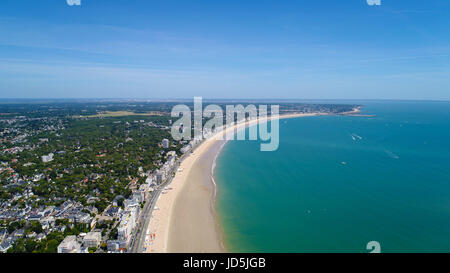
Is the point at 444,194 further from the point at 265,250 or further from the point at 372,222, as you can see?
the point at 265,250

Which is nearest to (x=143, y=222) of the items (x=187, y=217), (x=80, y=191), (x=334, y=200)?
(x=187, y=217)

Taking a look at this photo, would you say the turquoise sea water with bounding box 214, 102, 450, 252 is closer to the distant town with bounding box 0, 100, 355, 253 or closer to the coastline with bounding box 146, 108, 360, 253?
the coastline with bounding box 146, 108, 360, 253

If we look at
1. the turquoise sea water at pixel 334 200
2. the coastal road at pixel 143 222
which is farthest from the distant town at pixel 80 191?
the turquoise sea water at pixel 334 200

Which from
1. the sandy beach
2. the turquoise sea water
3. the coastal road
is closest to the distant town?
the coastal road

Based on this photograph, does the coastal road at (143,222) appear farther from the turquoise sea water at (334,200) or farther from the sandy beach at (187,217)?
the turquoise sea water at (334,200)

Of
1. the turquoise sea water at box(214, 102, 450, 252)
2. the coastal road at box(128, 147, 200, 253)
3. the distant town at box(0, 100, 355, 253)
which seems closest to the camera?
the coastal road at box(128, 147, 200, 253)

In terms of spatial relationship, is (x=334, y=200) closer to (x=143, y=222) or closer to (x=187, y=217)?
(x=187, y=217)
